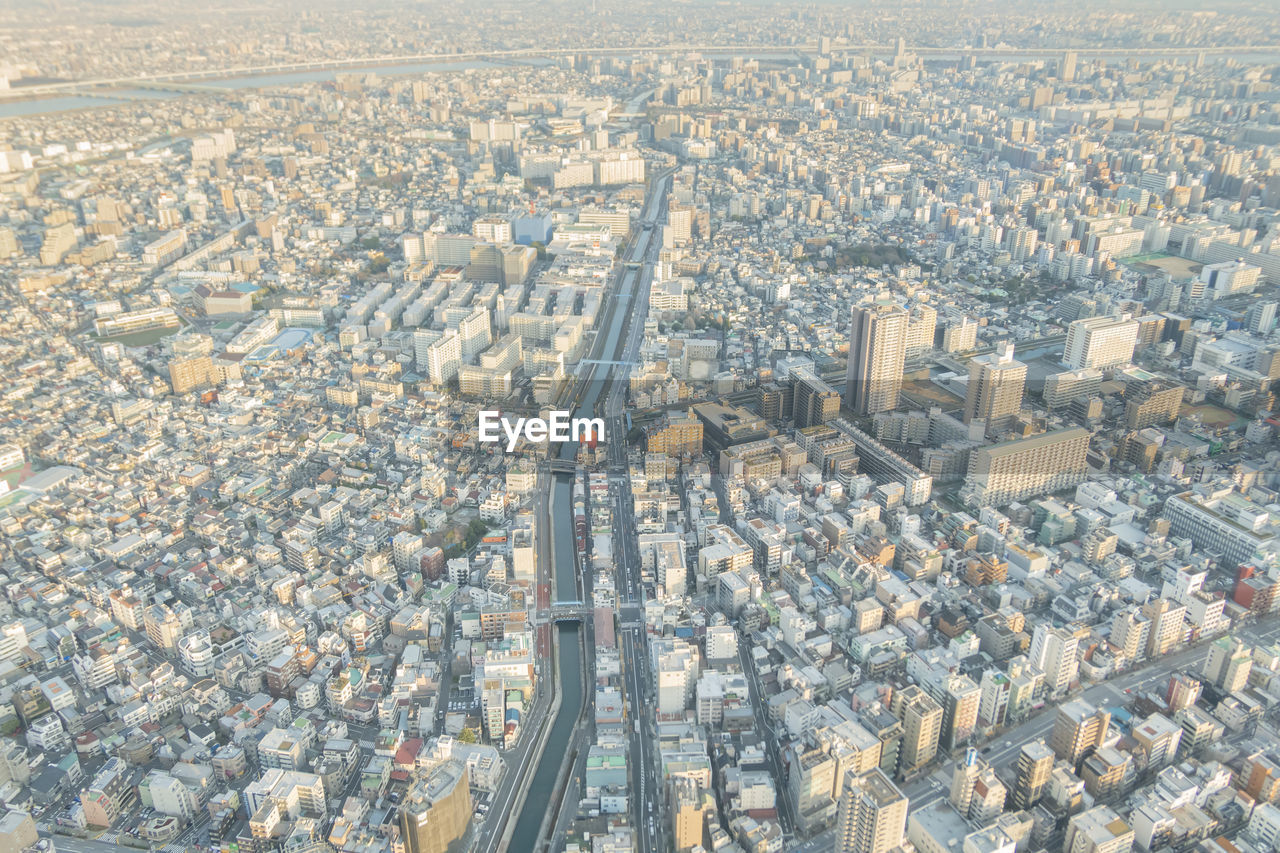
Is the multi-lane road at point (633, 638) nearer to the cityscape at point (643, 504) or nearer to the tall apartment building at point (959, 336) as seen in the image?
the cityscape at point (643, 504)

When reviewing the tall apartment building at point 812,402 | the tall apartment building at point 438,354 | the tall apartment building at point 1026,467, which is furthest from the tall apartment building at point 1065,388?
the tall apartment building at point 438,354

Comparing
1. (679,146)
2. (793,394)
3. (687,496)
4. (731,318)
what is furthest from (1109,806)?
(679,146)

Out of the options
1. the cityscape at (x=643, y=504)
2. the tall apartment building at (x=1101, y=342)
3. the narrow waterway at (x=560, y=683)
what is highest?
the tall apartment building at (x=1101, y=342)

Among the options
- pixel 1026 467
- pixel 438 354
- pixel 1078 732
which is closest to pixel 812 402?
pixel 1026 467

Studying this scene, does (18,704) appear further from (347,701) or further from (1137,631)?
(1137,631)

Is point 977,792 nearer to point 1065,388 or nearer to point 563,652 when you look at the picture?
point 563,652

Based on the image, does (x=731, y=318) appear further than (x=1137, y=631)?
Yes

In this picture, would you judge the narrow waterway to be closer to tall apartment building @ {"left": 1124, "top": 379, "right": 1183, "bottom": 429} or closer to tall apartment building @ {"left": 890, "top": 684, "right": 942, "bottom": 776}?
tall apartment building @ {"left": 890, "top": 684, "right": 942, "bottom": 776}
